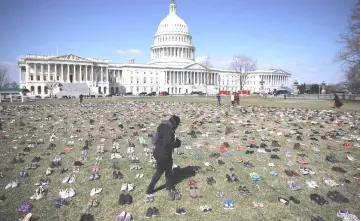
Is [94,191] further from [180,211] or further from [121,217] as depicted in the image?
[180,211]

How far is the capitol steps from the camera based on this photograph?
97.1m

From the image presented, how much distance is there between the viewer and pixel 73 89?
104 meters

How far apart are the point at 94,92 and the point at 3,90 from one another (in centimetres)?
5562

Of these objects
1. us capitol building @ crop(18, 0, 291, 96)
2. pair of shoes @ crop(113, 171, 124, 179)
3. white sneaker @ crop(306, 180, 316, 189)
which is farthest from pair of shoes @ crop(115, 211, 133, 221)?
us capitol building @ crop(18, 0, 291, 96)

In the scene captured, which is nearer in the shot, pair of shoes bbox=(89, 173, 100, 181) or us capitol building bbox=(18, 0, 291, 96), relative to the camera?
pair of shoes bbox=(89, 173, 100, 181)

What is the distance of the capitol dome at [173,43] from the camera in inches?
6093

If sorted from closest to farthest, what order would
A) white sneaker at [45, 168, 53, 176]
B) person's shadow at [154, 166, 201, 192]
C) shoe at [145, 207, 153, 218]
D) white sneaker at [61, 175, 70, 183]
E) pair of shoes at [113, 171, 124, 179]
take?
shoe at [145, 207, 153, 218], white sneaker at [61, 175, 70, 183], person's shadow at [154, 166, 201, 192], pair of shoes at [113, 171, 124, 179], white sneaker at [45, 168, 53, 176]

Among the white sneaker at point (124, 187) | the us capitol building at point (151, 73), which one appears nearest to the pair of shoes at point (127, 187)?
the white sneaker at point (124, 187)

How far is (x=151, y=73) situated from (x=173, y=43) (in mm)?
21470

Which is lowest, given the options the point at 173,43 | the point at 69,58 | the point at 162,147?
the point at 162,147

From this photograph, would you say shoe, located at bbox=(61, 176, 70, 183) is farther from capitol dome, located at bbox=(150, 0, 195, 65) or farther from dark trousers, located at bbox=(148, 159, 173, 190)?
capitol dome, located at bbox=(150, 0, 195, 65)

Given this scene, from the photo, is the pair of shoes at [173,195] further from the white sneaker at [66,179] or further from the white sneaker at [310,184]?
the white sneaker at [310,184]

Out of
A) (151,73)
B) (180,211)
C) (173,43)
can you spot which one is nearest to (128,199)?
(180,211)

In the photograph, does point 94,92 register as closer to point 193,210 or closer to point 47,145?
point 47,145
